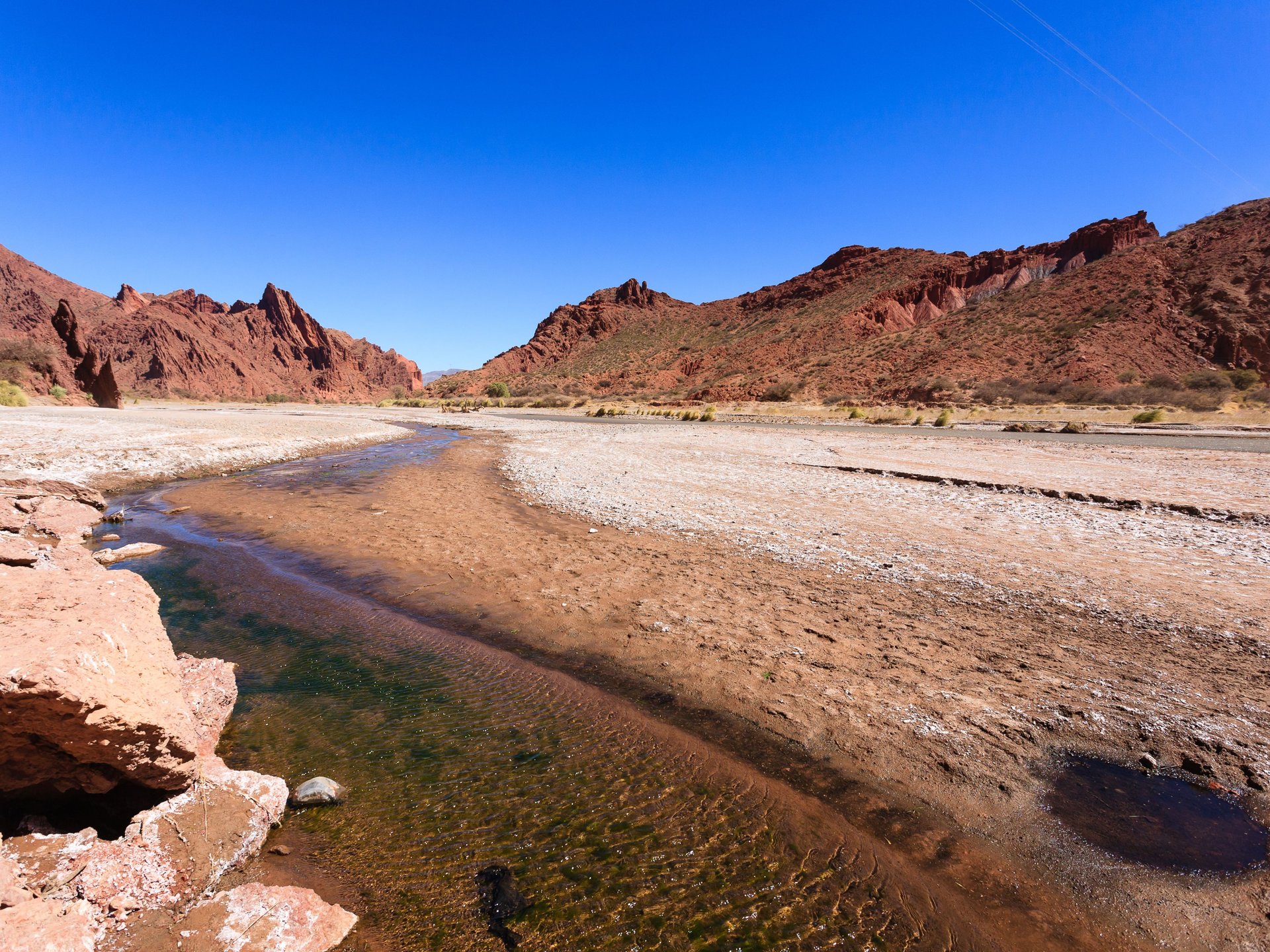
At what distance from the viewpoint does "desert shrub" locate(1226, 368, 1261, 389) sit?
142 ft

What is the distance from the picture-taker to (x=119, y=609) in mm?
3453

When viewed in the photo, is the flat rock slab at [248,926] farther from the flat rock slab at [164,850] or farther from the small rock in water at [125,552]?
the small rock in water at [125,552]

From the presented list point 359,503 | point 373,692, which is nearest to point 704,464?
point 359,503

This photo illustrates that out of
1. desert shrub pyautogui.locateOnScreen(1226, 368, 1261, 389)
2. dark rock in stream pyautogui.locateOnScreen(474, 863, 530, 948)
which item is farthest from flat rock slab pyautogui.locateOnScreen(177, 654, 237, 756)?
desert shrub pyautogui.locateOnScreen(1226, 368, 1261, 389)

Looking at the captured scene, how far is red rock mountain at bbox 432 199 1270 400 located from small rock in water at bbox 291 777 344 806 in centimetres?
5762

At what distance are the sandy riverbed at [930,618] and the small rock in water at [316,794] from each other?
242 centimetres

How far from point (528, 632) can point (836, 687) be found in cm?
323

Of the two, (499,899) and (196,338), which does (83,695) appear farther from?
(196,338)

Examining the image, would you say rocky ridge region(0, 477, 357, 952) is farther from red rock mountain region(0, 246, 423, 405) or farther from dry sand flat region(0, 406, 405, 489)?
red rock mountain region(0, 246, 423, 405)

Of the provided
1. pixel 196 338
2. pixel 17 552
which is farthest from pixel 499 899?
pixel 196 338

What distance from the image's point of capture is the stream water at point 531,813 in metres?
2.79

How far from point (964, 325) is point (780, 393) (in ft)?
78.6

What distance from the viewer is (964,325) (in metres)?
65.5

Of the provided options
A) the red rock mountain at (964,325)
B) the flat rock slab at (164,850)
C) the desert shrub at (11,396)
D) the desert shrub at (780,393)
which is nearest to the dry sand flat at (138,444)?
the desert shrub at (11,396)
